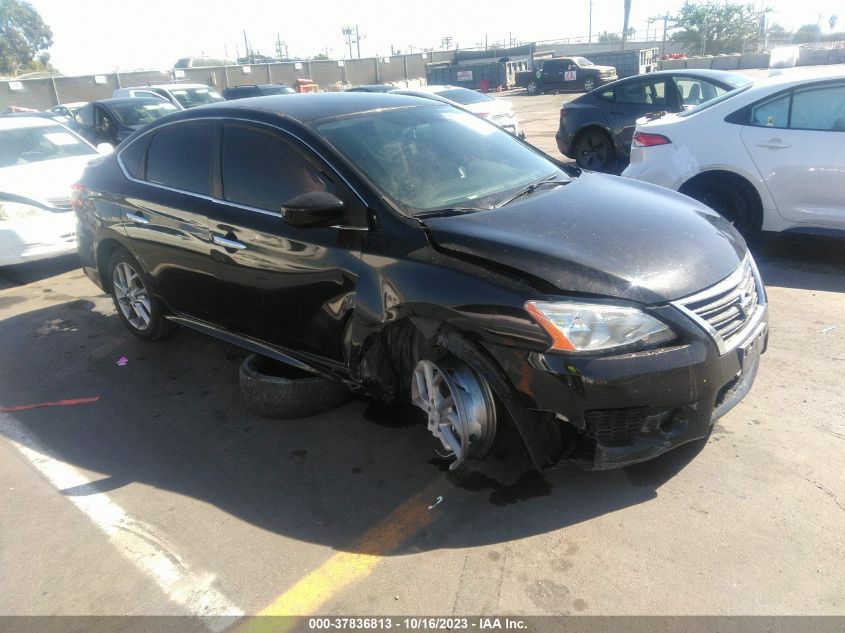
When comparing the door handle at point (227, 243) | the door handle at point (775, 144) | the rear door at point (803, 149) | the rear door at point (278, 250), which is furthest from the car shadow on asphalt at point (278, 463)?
the door handle at point (775, 144)

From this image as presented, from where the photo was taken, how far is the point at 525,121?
20953mm

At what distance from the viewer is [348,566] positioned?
274 centimetres

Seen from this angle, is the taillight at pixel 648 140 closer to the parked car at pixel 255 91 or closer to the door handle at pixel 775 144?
the door handle at pixel 775 144

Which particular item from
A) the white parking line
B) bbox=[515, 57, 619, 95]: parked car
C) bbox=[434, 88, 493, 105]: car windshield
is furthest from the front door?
bbox=[515, 57, 619, 95]: parked car

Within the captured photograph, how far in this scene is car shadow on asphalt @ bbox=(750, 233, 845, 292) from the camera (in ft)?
17.9

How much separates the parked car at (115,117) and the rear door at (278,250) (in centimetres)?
1016

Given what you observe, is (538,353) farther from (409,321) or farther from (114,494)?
(114,494)

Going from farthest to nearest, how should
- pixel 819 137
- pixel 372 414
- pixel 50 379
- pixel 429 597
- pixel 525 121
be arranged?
pixel 525 121, pixel 819 137, pixel 50 379, pixel 372 414, pixel 429 597

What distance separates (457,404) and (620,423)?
0.70m

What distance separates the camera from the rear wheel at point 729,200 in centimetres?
591

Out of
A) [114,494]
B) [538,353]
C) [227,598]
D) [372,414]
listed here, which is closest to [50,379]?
[114,494]

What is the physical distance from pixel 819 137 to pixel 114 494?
18.6 feet

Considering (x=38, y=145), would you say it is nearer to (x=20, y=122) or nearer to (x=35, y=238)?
(x=20, y=122)

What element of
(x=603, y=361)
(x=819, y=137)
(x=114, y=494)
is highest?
(x=819, y=137)
